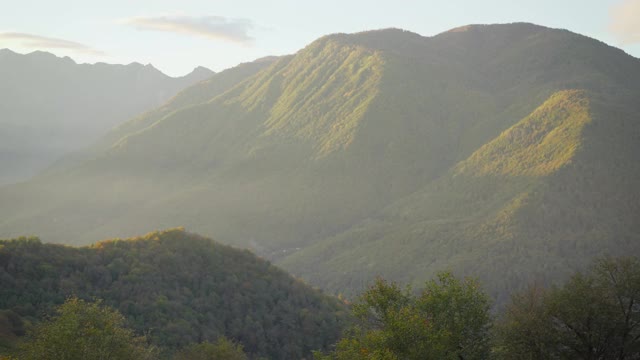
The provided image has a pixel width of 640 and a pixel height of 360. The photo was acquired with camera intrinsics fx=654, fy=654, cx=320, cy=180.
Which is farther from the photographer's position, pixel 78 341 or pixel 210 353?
pixel 210 353

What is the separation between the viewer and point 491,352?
52.4 metres

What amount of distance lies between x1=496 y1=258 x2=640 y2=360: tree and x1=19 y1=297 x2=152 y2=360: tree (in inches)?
1184

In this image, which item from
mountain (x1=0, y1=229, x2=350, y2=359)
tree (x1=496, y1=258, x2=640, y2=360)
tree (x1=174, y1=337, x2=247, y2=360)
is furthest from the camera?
mountain (x1=0, y1=229, x2=350, y2=359)

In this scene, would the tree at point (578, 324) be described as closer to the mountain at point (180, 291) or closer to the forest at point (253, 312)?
the forest at point (253, 312)

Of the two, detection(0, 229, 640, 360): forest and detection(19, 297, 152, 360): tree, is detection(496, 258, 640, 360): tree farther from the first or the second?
detection(19, 297, 152, 360): tree

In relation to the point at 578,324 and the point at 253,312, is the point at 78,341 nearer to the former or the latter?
the point at 578,324

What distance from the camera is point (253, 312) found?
4596 inches

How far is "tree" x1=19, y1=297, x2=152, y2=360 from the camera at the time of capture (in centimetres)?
4528

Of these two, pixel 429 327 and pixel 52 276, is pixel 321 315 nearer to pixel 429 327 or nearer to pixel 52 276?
pixel 52 276

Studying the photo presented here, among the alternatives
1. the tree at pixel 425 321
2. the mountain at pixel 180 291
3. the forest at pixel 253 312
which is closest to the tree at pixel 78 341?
the forest at pixel 253 312

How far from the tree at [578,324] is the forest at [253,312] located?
11cm

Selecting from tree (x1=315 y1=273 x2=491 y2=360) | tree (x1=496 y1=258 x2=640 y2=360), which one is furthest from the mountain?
tree (x1=496 y1=258 x2=640 y2=360)

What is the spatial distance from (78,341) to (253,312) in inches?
2861

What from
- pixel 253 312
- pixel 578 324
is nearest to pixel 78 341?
pixel 578 324
